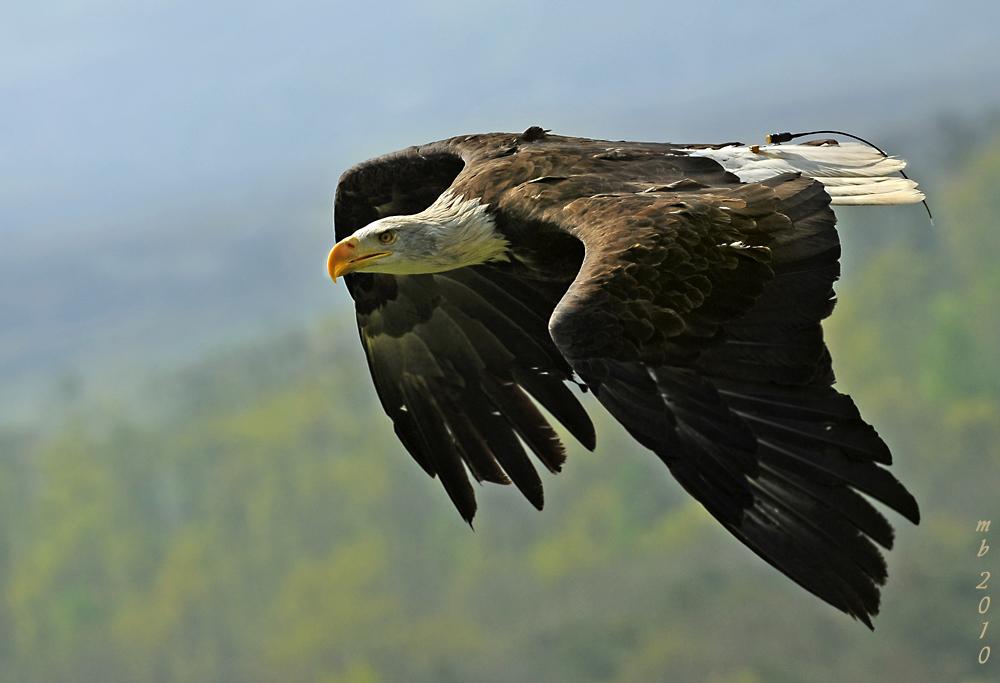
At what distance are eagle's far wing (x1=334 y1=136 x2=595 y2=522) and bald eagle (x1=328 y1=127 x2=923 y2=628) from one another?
0.07ft

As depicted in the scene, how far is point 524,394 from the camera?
6371 mm

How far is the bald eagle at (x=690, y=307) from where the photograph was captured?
167 inches

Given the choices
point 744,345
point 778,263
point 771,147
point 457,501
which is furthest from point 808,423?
point 457,501

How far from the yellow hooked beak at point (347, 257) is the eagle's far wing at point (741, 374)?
1379mm

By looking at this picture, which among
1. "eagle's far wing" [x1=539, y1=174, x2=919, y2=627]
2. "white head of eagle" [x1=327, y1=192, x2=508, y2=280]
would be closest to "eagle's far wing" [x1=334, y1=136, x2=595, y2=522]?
"white head of eagle" [x1=327, y1=192, x2=508, y2=280]

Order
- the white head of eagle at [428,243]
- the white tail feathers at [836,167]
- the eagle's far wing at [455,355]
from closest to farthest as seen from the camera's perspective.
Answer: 1. the white head of eagle at [428,243]
2. the white tail feathers at [836,167]
3. the eagle's far wing at [455,355]

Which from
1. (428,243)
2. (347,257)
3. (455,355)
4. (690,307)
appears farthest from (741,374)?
(455,355)

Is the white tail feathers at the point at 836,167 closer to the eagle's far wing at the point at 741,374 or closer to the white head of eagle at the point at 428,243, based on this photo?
the eagle's far wing at the point at 741,374

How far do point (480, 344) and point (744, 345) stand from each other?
2.42 metres

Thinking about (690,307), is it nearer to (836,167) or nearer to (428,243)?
(428,243)

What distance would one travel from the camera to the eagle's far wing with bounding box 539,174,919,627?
4195 mm

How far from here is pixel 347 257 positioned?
554cm

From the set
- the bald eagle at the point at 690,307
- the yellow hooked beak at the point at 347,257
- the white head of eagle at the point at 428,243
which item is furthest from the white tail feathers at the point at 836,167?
the yellow hooked beak at the point at 347,257

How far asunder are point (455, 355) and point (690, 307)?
97.3 inches
